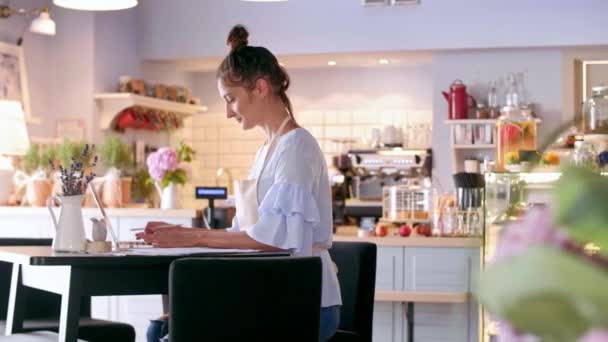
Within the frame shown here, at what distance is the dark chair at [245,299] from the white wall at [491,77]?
650 centimetres

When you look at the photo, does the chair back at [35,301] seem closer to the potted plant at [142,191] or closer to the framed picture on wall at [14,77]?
the framed picture on wall at [14,77]

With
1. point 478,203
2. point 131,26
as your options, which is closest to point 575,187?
point 478,203

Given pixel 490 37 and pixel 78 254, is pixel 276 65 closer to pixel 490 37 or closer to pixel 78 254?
pixel 78 254

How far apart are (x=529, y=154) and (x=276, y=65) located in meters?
1.46

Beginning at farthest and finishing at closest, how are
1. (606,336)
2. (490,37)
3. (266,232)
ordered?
(490,37) → (266,232) → (606,336)

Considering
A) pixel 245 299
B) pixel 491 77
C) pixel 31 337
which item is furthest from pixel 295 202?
pixel 491 77

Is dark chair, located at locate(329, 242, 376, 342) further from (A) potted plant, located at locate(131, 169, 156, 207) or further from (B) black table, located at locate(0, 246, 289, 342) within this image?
(A) potted plant, located at locate(131, 169, 156, 207)

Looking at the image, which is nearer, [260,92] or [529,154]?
[260,92]

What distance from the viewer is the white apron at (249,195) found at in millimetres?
2643

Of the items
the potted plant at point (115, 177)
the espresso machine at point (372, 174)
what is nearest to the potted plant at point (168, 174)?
the potted plant at point (115, 177)

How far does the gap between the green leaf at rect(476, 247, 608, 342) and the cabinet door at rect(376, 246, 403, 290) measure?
5.03 metres

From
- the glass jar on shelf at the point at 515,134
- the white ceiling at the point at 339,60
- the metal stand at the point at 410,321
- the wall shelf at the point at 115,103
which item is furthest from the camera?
the white ceiling at the point at 339,60

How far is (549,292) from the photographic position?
0.62ft

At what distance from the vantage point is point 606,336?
20cm
